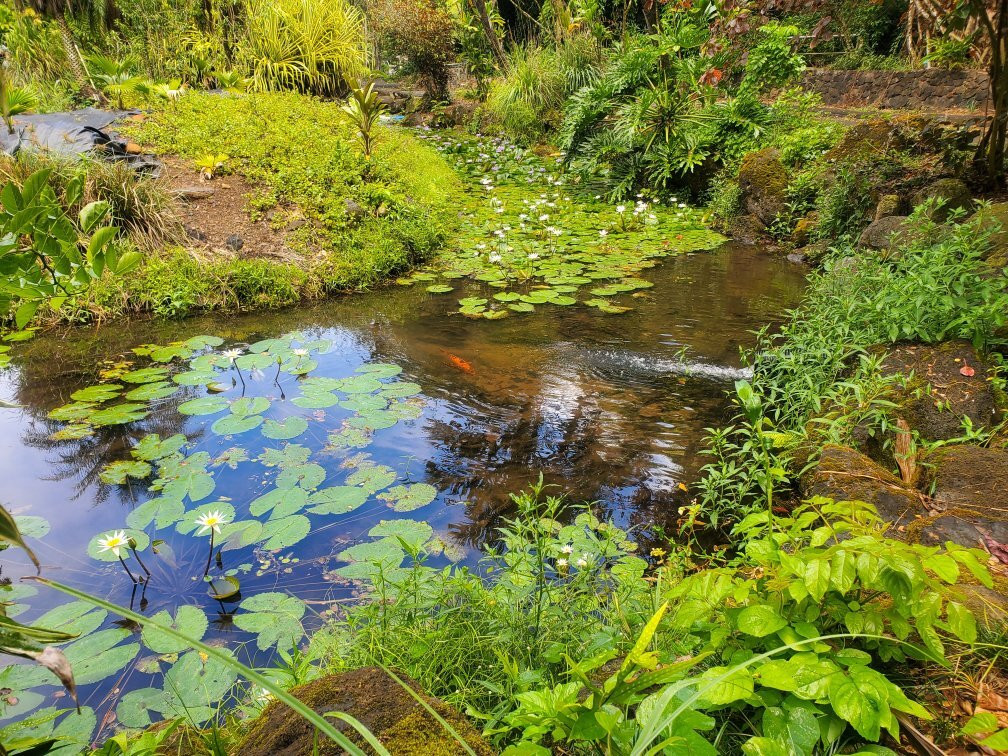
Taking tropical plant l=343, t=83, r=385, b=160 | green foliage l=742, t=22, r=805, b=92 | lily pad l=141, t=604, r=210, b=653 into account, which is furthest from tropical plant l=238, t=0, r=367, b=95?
lily pad l=141, t=604, r=210, b=653

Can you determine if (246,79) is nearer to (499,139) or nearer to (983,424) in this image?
(499,139)

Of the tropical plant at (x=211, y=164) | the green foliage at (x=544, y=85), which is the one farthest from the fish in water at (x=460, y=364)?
the green foliage at (x=544, y=85)

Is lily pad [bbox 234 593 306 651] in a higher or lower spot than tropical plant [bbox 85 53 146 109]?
lower

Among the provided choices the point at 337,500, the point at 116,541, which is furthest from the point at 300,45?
the point at 116,541

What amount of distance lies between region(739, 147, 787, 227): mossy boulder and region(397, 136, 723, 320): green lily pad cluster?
55 centimetres

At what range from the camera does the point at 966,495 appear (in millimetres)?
2012

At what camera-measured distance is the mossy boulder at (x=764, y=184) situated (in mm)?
6293

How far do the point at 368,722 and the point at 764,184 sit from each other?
22.5 ft

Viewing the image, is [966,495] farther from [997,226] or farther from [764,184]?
[764,184]

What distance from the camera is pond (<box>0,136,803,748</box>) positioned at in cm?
199

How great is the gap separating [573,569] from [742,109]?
7283 mm

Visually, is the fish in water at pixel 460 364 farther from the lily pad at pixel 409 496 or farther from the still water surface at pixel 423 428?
the lily pad at pixel 409 496

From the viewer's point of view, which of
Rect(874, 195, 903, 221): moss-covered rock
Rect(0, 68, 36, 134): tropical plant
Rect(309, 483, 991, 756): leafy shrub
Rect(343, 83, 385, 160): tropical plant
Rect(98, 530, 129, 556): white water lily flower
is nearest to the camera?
Rect(309, 483, 991, 756): leafy shrub

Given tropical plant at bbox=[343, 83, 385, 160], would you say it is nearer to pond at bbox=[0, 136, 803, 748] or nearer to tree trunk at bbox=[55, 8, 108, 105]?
pond at bbox=[0, 136, 803, 748]
